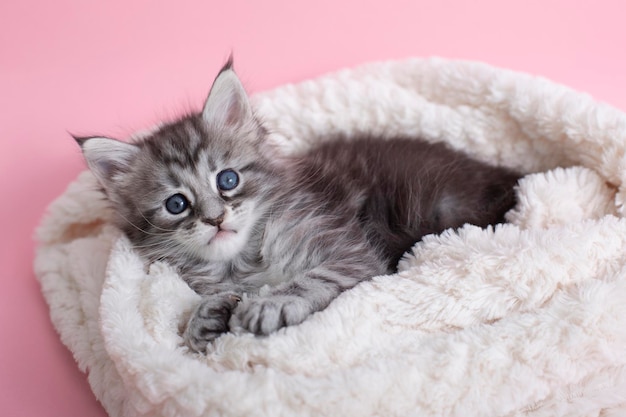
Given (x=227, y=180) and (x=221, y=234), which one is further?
(x=227, y=180)

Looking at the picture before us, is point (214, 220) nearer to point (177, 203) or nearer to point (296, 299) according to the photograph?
point (177, 203)

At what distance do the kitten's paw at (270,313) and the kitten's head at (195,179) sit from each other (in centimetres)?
25

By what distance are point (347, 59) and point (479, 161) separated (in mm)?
1101

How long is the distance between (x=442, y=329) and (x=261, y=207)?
27.5 inches

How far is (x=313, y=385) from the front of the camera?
1432 mm

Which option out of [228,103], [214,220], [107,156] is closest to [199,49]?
[228,103]

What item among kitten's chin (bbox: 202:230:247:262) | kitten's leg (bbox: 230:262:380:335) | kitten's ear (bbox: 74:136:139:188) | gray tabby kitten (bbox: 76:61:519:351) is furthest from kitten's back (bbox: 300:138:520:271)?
kitten's ear (bbox: 74:136:139:188)

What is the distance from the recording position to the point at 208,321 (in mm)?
1661

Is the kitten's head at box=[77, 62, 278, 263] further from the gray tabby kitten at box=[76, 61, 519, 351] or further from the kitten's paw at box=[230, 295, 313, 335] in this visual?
the kitten's paw at box=[230, 295, 313, 335]

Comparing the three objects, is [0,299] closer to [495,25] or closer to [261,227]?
[261,227]

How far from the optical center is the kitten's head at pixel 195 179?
70.6 inches

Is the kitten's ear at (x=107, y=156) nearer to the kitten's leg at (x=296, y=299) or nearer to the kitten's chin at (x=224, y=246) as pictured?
the kitten's chin at (x=224, y=246)

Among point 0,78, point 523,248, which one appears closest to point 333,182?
point 523,248

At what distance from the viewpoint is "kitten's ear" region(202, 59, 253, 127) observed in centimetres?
193
